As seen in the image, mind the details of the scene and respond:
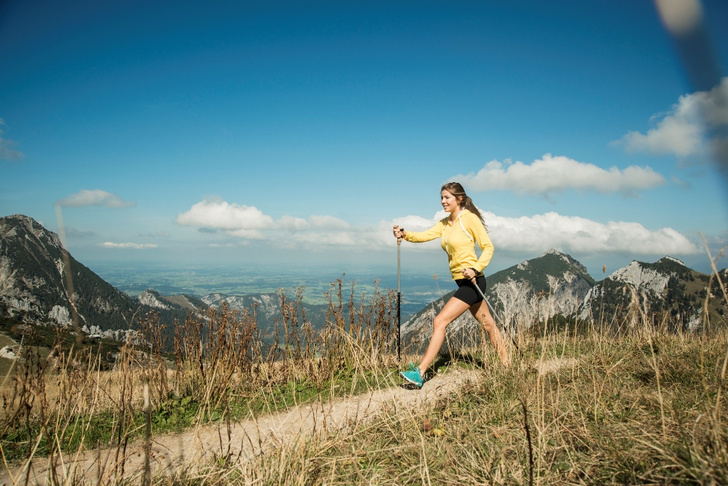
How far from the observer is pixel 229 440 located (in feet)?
8.30

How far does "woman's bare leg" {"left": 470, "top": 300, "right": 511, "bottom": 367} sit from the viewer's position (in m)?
4.91

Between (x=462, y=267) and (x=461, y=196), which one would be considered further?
(x=461, y=196)

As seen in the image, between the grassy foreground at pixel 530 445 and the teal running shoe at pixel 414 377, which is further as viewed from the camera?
the teal running shoe at pixel 414 377

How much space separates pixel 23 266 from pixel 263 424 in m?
177

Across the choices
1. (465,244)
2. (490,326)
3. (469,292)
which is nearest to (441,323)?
(469,292)

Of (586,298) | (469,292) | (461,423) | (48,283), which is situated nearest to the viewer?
(461,423)

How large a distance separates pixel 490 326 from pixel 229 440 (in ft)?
12.0

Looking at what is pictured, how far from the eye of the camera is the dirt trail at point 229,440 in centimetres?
281

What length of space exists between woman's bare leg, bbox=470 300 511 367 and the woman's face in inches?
53.9

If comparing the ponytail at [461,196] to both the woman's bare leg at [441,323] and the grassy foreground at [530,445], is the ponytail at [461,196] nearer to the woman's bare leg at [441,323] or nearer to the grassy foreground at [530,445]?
the woman's bare leg at [441,323]

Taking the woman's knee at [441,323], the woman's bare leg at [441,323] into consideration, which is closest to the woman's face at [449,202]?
the woman's bare leg at [441,323]

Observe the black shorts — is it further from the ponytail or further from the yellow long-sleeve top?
the ponytail

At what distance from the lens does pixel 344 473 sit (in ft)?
8.59

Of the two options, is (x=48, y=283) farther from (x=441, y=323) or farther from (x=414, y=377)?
(x=441, y=323)
